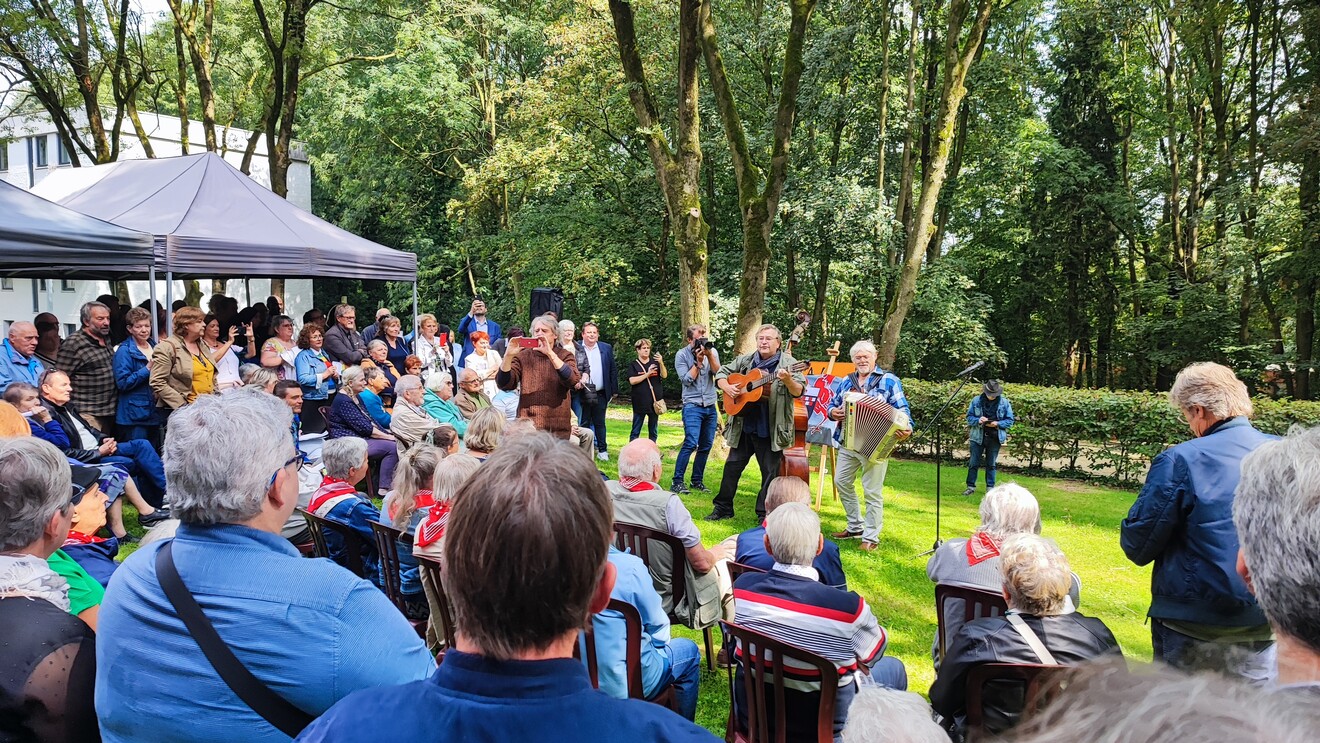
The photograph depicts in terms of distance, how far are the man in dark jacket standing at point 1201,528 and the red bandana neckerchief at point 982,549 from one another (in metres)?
0.57

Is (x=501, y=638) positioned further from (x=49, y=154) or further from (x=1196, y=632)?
(x=49, y=154)

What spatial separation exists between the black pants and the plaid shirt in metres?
5.41

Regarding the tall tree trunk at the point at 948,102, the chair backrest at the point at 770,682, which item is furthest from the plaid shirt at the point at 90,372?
the tall tree trunk at the point at 948,102

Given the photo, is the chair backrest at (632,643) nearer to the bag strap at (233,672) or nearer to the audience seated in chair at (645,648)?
the audience seated in chair at (645,648)

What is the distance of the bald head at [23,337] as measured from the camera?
623 cm

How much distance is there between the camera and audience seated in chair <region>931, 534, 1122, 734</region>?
236cm

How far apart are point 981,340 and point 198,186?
49.3 feet

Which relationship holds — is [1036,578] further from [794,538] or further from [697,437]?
[697,437]

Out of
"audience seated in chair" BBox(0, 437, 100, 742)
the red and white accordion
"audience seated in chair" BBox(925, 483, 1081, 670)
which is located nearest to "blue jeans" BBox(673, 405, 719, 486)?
the red and white accordion

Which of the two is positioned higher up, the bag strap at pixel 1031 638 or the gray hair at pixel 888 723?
the gray hair at pixel 888 723

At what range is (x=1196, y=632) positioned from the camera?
10.4 feet

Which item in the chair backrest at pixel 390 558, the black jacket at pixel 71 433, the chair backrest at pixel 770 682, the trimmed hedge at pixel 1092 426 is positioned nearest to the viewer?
the chair backrest at pixel 770 682

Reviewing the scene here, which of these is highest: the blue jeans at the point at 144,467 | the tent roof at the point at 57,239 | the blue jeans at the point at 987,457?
the tent roof at the point at 57,239

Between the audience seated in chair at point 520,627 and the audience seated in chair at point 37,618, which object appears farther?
the audience seated in chair at point 37,618
